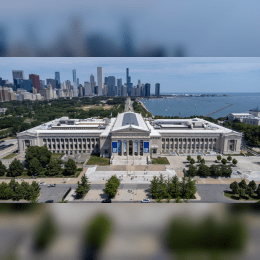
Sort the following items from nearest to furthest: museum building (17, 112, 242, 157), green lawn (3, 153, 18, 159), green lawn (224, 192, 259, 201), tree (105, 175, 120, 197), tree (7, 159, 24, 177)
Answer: tree (105, 175, 120, 197) < green lawn (224, 192, 259, 201) < tree (7, 159, 24, 177) < green lawn (3, 153, 18, 159) < museum building (17, 112, 242, 157)

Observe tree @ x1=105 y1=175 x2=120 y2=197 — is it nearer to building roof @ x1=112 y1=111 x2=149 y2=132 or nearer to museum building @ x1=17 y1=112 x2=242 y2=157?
museum building @ x1=17 y1=112 x2=242 y2=157

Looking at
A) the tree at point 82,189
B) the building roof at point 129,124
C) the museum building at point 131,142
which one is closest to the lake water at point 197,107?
the building roof at point 129,124

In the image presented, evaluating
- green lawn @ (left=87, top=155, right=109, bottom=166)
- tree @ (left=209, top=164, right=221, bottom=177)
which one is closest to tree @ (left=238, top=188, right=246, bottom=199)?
tree @ (left=209, top=164, right=221, bottom=177)

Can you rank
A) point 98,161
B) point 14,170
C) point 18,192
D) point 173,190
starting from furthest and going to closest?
point 98,161, point 14,170, point 173,190, point 18,192

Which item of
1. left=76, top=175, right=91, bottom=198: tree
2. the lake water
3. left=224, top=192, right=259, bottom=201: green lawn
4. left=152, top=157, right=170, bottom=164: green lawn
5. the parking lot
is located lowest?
left=224, top=192, right=259, bottom=201: green lawn

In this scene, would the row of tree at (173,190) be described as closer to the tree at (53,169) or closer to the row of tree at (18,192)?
the row of tree at (18,192)

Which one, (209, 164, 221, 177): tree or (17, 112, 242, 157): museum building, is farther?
(17, 112, 242, 157): museum building

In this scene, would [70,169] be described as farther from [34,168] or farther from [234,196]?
[234,196]

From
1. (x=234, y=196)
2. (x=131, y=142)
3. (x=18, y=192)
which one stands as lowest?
(x=234, y=196)

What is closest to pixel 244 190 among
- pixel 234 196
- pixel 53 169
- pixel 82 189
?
pixel 234 196
